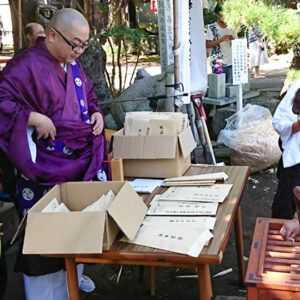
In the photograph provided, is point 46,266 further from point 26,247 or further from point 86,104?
point 86,104

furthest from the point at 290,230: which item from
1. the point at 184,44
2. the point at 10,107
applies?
the point at 184,44

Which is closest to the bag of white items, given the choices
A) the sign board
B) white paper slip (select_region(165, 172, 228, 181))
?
the sign board

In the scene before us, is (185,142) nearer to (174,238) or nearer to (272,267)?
(174,238)

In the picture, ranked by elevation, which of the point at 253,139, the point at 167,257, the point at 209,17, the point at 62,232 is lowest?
the point at 253,139

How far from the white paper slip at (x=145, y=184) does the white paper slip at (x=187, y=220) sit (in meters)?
0.38

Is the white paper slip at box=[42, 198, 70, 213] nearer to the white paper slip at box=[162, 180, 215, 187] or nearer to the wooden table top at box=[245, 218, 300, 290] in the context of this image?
the white paper slip at box=[162, 180, 215, 187]

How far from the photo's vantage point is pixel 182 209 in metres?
2.10

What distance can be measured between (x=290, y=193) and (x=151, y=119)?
1121mm

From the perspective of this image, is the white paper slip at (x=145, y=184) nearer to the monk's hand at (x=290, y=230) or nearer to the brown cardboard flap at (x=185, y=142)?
the brown cardboard flap at (x=185, y=142)

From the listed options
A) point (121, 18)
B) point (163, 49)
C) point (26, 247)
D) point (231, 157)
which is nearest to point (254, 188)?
point (231, 157)

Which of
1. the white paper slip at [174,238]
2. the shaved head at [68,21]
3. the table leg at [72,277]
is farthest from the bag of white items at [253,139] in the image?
the table leg at [72,277]

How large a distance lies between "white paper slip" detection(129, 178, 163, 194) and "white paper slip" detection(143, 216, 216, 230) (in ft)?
1.24

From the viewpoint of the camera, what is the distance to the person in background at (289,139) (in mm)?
2809

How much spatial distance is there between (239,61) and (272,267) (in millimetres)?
4110
